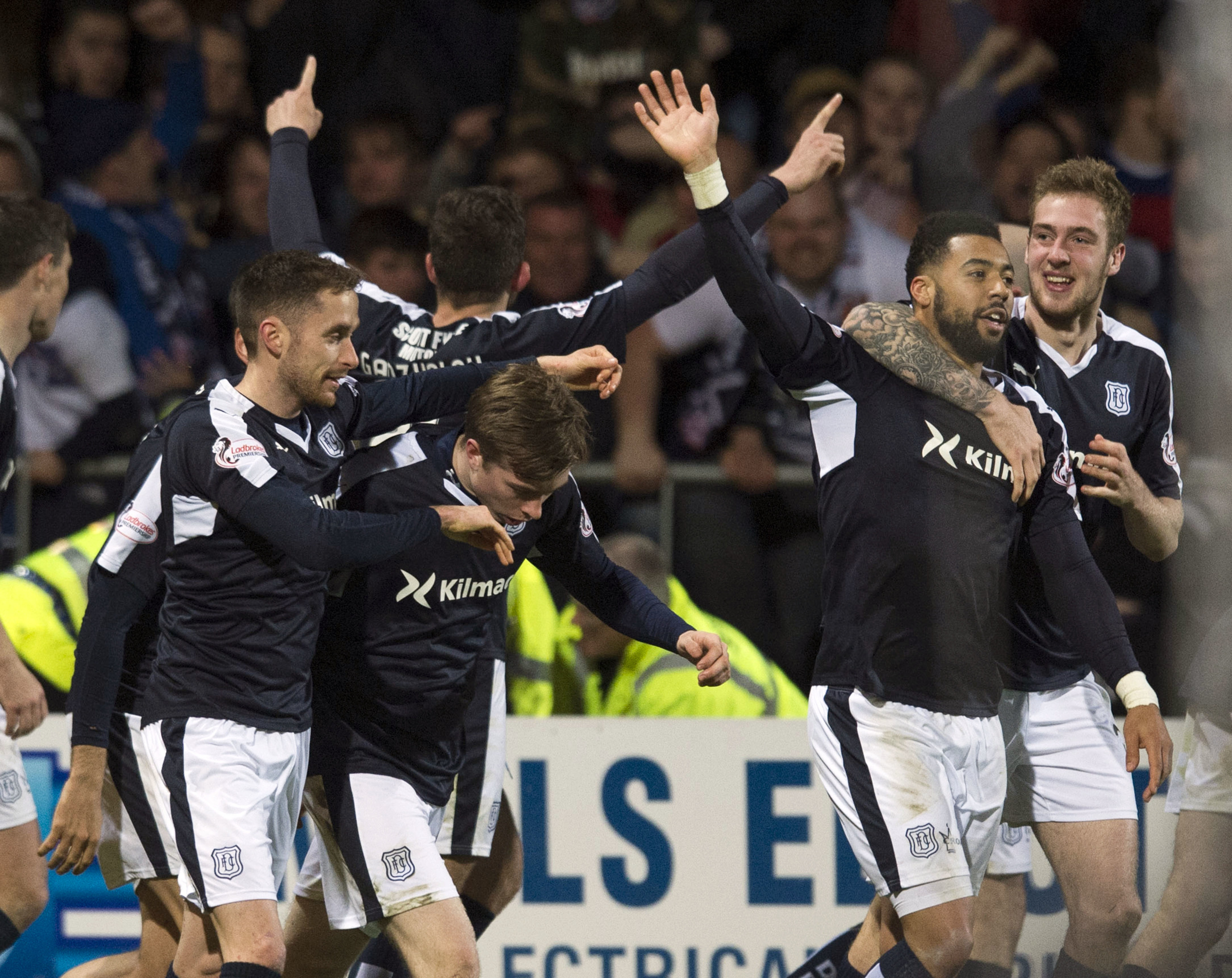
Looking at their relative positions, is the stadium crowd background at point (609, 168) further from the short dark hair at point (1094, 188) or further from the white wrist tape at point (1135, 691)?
the white wrist tape at point (1135, 691)

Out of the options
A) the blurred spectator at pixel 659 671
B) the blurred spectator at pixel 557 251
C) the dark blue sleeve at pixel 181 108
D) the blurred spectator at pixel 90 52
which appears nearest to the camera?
the blurred spectator at pixel 659 671

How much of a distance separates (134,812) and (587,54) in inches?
165

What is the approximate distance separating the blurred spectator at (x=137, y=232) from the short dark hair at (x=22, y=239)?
1775 millimetres

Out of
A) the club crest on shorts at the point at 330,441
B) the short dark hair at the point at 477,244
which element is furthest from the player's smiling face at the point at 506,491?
the short dark hair at the point at 477,244

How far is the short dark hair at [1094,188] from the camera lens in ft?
13.1

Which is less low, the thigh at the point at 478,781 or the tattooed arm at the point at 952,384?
the tattooed arm at the point at 952,384

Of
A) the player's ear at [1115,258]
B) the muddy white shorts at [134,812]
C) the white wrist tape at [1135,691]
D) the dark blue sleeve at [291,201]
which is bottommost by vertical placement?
the muddy white shorts at [134,812]

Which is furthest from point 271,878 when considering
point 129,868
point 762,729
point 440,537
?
point 762,729

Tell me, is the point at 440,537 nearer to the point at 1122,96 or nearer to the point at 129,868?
the point at 129,868

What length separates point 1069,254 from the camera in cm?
397

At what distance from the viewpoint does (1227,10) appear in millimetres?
2574

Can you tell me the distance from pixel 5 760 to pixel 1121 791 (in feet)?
8.92

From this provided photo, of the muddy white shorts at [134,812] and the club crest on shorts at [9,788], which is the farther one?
the club crest on shorts at [9,788]

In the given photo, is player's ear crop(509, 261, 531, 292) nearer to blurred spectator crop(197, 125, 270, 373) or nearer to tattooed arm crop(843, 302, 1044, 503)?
tattooed arm crop(843, 302, 1044, 503)
